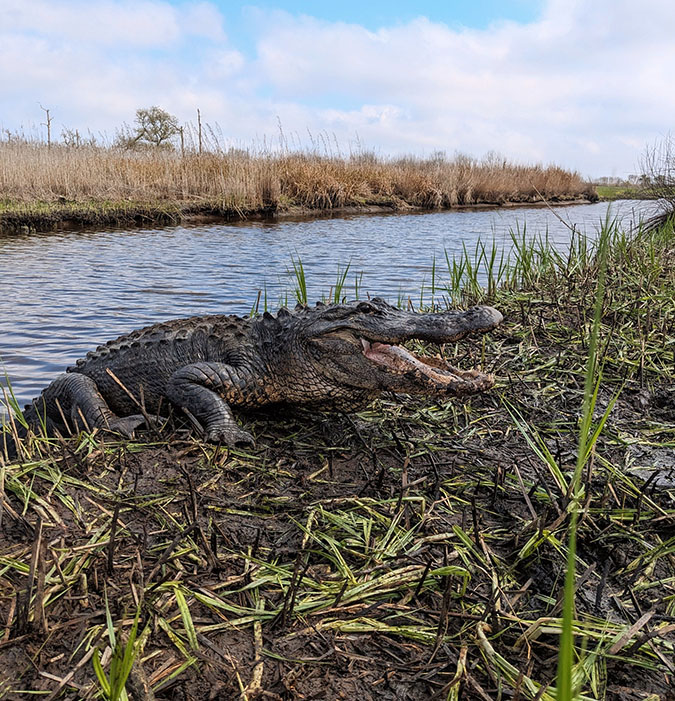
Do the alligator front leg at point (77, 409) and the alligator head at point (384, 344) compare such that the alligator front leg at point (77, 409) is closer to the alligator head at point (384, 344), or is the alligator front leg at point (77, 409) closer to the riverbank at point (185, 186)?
the alligator head at point (384, 344)

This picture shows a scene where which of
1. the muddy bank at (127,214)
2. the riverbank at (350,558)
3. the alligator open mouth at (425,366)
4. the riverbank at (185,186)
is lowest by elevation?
the riverbank at (350,558)

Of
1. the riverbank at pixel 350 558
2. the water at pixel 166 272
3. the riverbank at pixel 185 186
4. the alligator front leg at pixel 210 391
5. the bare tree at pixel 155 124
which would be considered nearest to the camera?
the riverbank at pixel 350 558

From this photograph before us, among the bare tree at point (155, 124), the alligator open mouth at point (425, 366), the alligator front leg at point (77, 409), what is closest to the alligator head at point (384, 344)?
the alligator open mouth at point (425, 366)

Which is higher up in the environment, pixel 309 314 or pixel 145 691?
pixel 309 314

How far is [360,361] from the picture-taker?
9.80ft

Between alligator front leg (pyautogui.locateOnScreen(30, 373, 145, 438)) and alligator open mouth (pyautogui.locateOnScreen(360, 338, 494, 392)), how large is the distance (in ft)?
4.01

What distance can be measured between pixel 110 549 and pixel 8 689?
435 millimetres

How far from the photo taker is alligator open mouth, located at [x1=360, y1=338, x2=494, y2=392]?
106 inches

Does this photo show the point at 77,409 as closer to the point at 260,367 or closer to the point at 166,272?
the point at 260,367

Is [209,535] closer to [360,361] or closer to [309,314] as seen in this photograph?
[360,361]

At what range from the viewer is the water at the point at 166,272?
19.9 ft

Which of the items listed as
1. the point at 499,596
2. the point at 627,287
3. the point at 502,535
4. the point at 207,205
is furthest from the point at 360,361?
the point at 207,205

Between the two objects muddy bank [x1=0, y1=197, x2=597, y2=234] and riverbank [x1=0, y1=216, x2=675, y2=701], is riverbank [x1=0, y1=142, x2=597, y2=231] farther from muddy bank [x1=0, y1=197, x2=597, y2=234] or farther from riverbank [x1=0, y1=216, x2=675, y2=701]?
riverbank [x1=0, y1=216, x2=675, y2=701]

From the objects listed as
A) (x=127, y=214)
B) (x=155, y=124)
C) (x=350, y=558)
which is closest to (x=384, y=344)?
(x=350, y=558)
